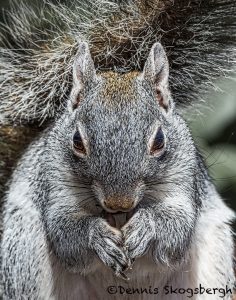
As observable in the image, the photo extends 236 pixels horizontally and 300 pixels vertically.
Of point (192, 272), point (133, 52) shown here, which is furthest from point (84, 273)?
point (133, 52)

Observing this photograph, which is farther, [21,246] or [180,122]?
[21,246]

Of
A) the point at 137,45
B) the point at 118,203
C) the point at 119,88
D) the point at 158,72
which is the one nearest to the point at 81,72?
the point at 119,88

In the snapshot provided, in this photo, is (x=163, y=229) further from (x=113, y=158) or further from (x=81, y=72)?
(x=81, y=72)

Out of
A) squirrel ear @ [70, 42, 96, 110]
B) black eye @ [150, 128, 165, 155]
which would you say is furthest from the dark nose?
squirrel ear @ [70, 42, 96, 110]

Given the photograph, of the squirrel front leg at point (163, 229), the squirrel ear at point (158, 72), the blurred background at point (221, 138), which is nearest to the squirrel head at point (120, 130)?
the squirrel ear at point (158, 72)

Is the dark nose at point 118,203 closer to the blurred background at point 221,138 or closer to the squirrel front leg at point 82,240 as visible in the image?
the squirrel front leg at point 82,240

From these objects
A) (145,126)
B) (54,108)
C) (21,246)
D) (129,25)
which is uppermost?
(129,25)

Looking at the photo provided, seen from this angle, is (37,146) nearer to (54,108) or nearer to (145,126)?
(54,108)

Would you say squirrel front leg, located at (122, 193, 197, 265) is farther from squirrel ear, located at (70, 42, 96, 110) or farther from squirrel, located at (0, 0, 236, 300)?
squirrel ear, located at (70, 42, 96, 110)
